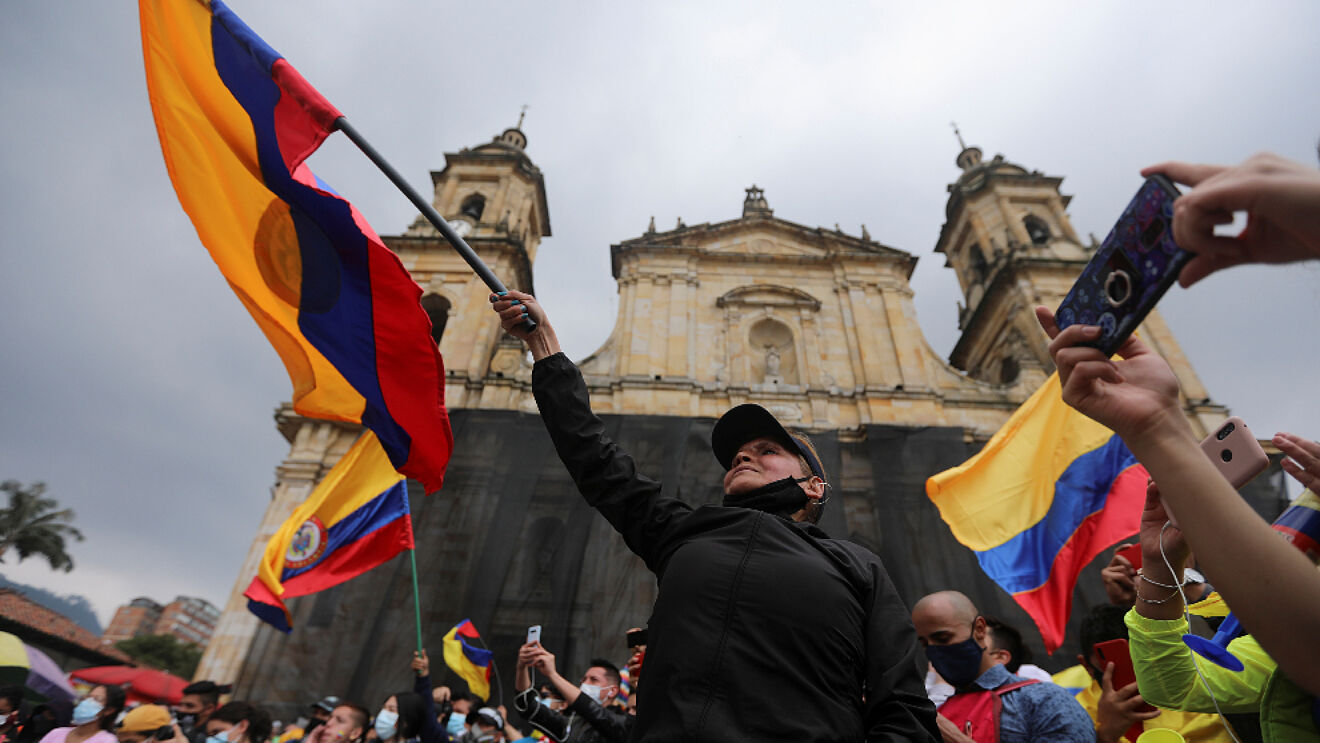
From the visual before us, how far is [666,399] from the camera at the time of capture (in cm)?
1341

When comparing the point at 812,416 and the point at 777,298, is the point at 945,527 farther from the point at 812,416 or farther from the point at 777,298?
the point at 777,298

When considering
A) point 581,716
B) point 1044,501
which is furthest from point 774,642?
point 1044,501

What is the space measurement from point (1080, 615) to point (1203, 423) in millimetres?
5894

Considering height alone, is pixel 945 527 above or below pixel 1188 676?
above

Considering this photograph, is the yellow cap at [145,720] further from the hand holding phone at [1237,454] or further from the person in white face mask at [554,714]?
the hand holding phone at [1237,454]

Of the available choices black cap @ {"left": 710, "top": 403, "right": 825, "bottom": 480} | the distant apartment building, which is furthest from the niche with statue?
the distant apartment building

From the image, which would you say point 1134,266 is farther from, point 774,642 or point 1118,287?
point 774,642

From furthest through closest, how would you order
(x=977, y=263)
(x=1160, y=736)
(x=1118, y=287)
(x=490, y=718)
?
(x=977, y=263)
(x=490, y=718)
(x=1160, y=736)
(x=1118, y=287)

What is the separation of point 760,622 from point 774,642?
0.17 feet

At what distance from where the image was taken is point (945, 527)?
1047 centimetres

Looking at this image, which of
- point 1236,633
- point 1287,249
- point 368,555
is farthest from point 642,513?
point 368,555

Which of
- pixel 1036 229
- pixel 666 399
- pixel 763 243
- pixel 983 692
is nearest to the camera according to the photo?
pixel 983 692

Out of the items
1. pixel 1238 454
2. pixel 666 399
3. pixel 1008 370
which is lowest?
pixel 1238 454

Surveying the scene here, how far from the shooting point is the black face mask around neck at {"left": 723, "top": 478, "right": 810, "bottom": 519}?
182 cm
